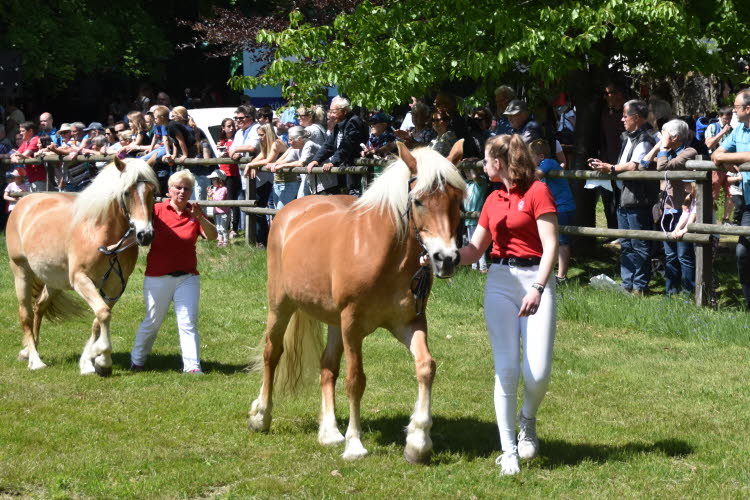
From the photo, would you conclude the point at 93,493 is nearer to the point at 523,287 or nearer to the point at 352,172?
the point at 523,287

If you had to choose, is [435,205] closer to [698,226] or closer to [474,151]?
[698,226]

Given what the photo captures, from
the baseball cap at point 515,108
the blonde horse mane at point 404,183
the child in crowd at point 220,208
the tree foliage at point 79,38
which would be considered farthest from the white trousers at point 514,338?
the tree foliage at point 79,38

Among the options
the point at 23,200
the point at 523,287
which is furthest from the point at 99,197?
the point at 523,287

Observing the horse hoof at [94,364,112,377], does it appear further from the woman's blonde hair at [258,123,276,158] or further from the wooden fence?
the woman's blonde hair at [258,123,276,158]

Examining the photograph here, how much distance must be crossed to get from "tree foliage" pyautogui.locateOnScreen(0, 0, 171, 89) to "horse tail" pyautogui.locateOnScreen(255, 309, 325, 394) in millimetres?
19028

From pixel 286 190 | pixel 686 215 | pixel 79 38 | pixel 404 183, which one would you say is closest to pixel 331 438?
pixel 404 183

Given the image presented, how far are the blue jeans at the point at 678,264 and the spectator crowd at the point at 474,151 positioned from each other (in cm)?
1

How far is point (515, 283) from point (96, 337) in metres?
4.67

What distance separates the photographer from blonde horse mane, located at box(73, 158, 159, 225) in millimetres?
9273

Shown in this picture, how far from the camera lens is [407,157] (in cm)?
641

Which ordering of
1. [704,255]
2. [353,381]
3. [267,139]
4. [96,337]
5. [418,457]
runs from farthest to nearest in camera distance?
[267,139] → [704,255] → [96,337] → [353,381] → [418,457]

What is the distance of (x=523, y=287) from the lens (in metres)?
6.32

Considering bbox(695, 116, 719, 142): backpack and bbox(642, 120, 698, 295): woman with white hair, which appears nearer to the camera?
bbox(642, 120, 698, 295): woman with white hair

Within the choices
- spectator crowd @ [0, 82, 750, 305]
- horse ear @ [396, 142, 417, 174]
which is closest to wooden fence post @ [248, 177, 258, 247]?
spectator crowd @ [0, 82, 750, 305]
